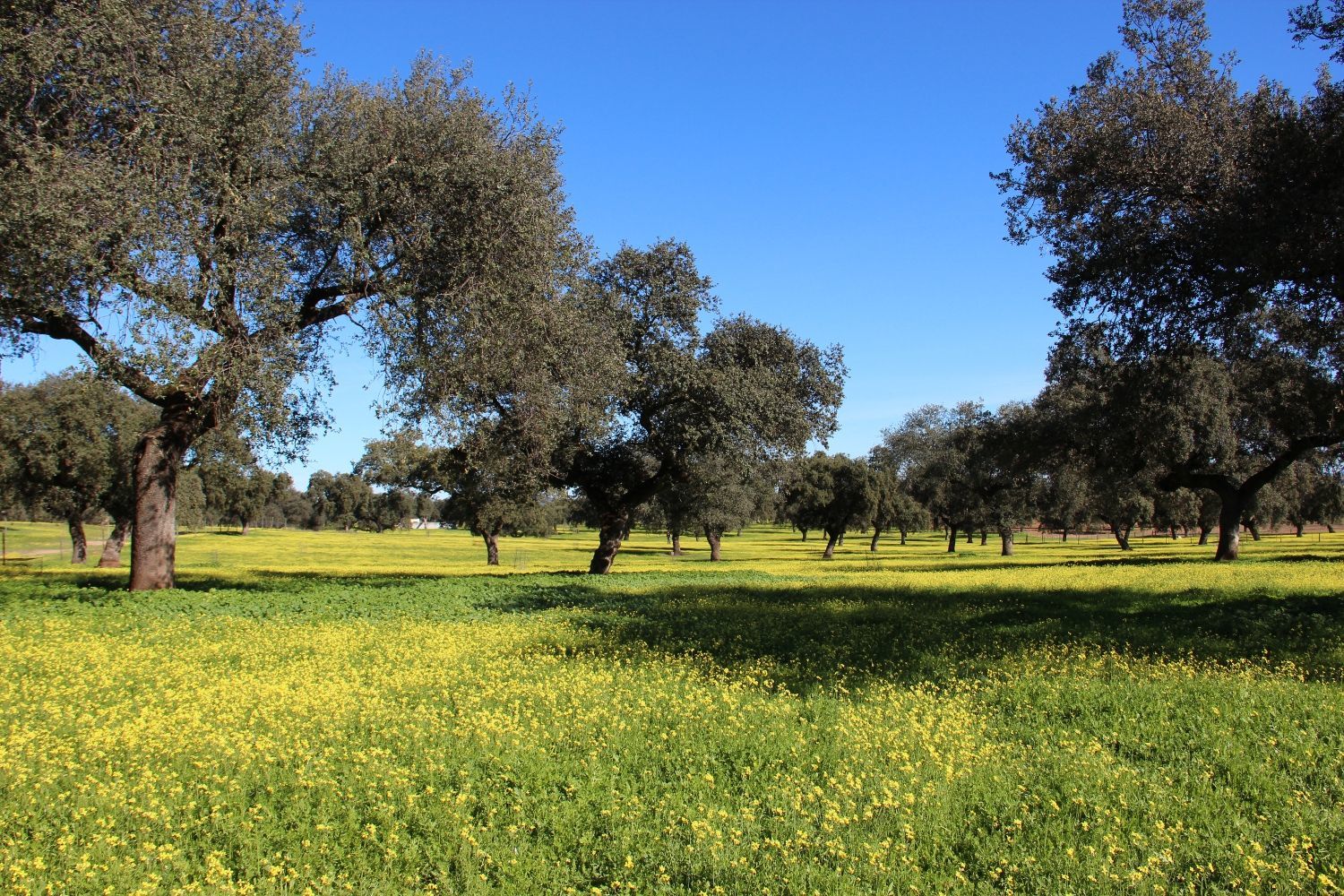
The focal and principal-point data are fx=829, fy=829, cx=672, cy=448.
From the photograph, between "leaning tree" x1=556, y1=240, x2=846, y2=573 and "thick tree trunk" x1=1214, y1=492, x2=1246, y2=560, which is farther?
"thick tree trunk" x1=1214, y1=492, x2=1246, y2=560

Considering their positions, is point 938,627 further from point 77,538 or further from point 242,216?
point 77,538

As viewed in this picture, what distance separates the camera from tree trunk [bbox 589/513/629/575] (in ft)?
118

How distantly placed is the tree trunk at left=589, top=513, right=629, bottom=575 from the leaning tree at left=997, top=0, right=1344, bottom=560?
20.8 m

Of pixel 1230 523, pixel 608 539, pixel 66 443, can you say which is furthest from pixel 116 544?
pixel 1230 523

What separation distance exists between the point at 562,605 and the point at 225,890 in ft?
55.7

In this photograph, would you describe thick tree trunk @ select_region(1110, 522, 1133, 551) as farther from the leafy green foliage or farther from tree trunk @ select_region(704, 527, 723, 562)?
the leafy green foliage

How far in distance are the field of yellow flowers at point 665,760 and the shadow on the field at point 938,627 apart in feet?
0.53

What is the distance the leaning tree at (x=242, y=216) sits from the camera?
1672 cm

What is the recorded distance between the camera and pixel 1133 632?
647 inches

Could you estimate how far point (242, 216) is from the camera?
18.2m

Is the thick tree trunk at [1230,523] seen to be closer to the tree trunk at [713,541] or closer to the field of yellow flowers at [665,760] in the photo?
the field of yellow flowers at [665,760]

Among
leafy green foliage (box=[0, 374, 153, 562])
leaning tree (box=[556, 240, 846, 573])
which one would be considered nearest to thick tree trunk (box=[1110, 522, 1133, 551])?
leaning tree (box=[556, 240, 846, 573])

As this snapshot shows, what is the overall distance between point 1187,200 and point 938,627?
10374 mm

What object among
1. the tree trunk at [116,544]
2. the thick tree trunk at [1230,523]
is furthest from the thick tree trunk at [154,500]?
the thick tree trunk at [1230,523]
